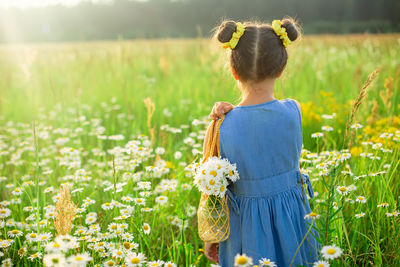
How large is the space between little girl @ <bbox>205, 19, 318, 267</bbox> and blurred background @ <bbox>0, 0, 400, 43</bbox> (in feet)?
76.0

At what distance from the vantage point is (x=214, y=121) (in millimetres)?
1544

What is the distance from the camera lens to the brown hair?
1.43 m

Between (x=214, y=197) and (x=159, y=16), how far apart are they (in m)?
34.2

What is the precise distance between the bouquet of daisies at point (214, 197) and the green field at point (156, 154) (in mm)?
154

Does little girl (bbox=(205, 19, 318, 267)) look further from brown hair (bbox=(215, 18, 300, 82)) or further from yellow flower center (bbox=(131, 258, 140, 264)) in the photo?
yellow flower center (bbox=(131, 258, 140, 264))

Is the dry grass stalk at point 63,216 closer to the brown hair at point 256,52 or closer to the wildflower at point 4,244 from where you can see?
the wildflower at point 4,244

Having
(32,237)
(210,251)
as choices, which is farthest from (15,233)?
(210,251)

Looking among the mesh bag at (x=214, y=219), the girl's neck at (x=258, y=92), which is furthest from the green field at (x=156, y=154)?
the girl's neck at (x=258, y=92)

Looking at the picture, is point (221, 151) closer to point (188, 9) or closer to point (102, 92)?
point (102, 92)

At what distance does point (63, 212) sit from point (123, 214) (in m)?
0.38

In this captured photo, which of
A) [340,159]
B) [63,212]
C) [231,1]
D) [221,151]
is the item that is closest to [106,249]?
→ [63,212]

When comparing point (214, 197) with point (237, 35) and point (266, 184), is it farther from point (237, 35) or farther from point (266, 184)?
point (237, 35)

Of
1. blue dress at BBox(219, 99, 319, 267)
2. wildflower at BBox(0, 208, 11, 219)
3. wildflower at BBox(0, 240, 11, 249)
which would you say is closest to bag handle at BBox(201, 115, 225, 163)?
blue dress at BBox(219, 99, 319, 267)

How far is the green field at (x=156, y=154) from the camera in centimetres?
174
